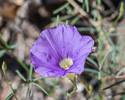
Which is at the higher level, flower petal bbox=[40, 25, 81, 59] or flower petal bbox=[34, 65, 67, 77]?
flower petal bbox=[40, 25, 81, 59]

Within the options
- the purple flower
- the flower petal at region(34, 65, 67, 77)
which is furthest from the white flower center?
the flower petal at region(34, 65, 67, 77)

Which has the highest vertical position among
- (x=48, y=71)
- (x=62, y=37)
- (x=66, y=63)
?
(x=62, y=37)

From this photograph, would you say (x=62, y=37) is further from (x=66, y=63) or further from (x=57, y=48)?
(x=66, y=63)

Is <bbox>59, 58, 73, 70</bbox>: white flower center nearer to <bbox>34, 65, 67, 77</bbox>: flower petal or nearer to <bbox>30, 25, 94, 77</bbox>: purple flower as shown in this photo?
<bbox>30, 25, 94, 77</bbox>: purple flower

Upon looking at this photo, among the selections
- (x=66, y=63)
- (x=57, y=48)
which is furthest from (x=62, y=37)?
(x=66, y=63)

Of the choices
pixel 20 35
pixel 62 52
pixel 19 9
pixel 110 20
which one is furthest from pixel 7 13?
pixel 62 52

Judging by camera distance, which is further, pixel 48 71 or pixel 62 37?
pixel 62 37

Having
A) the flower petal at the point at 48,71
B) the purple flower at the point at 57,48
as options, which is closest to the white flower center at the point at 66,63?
the purple flower at the point at 57,48

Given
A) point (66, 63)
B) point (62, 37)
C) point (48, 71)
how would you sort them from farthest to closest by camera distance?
point (66, 63)
point (62, 37)
point (48, 71)

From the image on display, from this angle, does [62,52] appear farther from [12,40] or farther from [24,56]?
[12,40]
